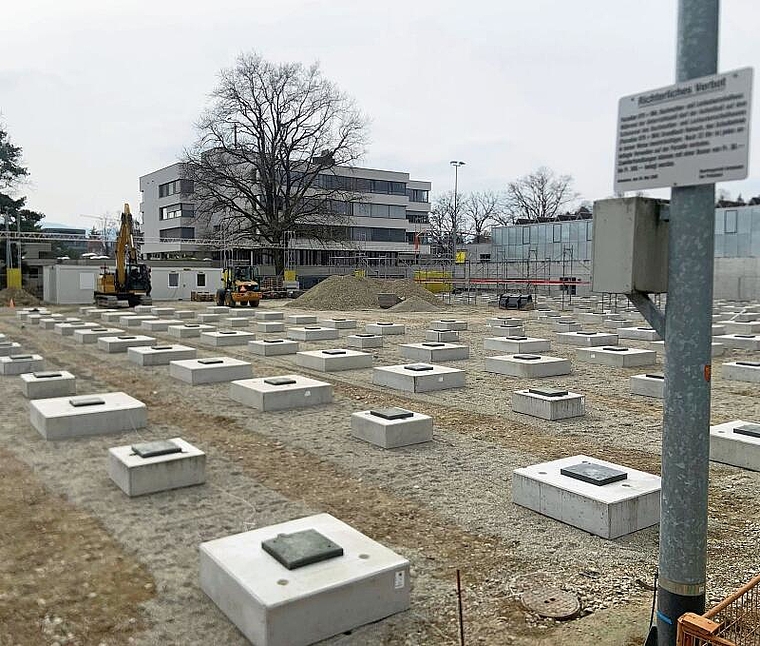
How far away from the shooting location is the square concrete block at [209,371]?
12.4 meters

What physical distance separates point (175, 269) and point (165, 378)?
111 ft

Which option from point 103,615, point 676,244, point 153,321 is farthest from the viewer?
point 153,321

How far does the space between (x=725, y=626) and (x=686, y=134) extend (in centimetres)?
238

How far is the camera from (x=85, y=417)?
8.51 meters

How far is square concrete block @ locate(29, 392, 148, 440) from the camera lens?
8359 mm

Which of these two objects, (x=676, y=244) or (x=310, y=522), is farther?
(x=310, y=522)

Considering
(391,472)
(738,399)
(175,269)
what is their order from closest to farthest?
(391,472)
(738,399)
(175,269)

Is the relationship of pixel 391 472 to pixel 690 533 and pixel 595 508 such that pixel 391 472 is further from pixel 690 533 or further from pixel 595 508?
pixel 690 533

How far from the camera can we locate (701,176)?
10.0ft

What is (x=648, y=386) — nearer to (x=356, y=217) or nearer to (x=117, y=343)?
(x=117, y=343)

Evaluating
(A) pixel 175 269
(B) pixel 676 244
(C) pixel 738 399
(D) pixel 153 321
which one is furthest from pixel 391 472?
(A) pixel 175 269

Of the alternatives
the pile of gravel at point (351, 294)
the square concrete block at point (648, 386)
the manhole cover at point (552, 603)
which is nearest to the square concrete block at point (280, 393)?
the square concrete block at point (648, 386)

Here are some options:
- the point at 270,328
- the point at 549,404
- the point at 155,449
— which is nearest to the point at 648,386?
the point at 549,404

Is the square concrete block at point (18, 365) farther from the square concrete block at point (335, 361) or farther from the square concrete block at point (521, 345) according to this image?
the square concrete block at point (521, 345)
